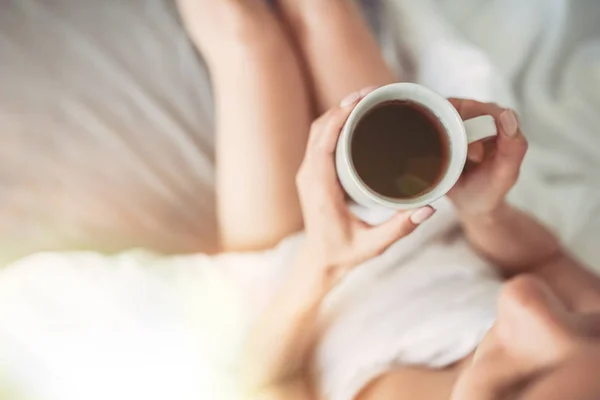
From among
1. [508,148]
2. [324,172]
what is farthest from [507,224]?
[324,172]

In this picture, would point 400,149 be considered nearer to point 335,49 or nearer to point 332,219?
point 332,219

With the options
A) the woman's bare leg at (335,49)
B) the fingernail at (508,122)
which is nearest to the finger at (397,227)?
the fingernail at (508,122)

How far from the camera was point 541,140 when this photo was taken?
83 cm

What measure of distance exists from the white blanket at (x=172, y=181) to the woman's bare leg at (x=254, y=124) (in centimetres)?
4

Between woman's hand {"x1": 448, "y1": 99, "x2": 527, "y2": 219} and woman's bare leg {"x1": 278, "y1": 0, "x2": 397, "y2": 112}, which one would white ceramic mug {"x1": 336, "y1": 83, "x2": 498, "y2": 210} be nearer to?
woman's hand {"x1": 448, "y1": 99, "x2": 527, "y2": 219}

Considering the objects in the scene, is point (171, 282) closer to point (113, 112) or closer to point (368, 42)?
point (113, 112)

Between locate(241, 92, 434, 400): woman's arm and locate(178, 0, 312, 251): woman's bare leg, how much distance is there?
81 mm

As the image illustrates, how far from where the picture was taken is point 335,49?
0.74m

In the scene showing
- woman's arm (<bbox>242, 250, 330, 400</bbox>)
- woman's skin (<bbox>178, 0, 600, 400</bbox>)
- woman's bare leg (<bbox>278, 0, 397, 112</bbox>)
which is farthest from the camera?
woman's bare leg (<bbox>278, 0, 397, 112</bbox>)

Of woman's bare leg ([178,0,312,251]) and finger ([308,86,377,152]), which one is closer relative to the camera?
finger ([308,86,377,152])

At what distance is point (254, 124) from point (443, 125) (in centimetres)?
22

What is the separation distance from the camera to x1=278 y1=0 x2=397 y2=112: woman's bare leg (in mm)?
731

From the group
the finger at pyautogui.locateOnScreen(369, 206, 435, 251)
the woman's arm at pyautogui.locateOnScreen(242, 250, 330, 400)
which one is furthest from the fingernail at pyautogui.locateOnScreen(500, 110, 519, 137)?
the woman's arm at pyautogui.locateOnScreen(242, 250, 330, 400)

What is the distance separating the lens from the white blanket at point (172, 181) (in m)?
0.64
